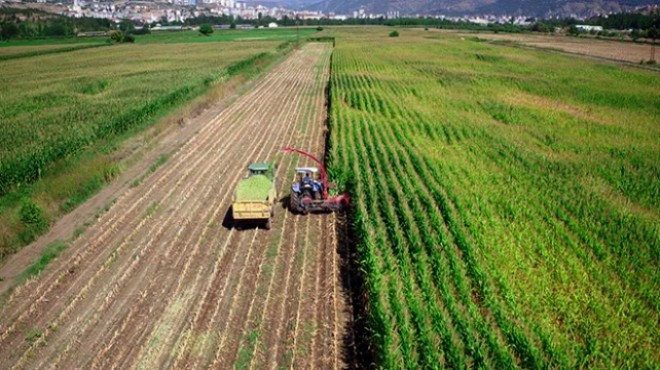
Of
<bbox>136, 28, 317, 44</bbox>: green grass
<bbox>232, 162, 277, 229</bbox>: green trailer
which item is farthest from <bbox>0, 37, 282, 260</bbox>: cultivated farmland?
<bbox>136, 28, 317, 44</bbox>: green grass

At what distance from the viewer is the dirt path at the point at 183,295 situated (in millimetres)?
9000

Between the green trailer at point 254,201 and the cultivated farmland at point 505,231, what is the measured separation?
111 inches

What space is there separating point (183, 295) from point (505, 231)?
8.97 m

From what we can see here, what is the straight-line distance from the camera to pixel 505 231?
1308 centimetres

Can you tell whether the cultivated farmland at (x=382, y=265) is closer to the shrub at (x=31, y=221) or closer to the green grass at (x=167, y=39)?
the shrub at (x=31, y=221)

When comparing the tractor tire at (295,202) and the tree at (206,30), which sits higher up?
the tree at (206,30)

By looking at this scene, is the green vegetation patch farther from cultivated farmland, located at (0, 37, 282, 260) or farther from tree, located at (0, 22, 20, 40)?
tree, located at (0, 22, 20, 40)

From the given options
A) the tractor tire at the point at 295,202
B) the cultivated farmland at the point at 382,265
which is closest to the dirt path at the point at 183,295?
the cultivated farmland at the point at 382,265

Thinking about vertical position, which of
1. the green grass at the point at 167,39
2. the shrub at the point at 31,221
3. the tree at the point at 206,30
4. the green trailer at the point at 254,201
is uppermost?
the tree at the point at 206,30

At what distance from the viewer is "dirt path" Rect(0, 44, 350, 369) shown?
29.5 ft

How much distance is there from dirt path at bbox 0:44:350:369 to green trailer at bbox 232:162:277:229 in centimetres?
49

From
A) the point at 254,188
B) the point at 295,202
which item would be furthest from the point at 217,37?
the point at 254,188

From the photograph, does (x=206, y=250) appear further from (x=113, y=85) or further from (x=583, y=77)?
(x=583, y=77)

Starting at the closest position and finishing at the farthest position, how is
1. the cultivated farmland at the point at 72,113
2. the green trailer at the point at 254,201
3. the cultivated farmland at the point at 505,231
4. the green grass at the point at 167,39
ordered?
the cultivated farmland at the point at 505,231, the green trailer at the point at 254,201, the cultivated farmland at the point at 72,113, the green grass at the point at 167,39
